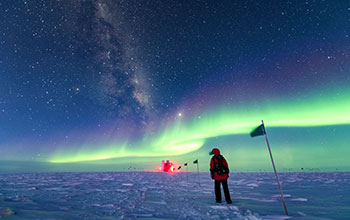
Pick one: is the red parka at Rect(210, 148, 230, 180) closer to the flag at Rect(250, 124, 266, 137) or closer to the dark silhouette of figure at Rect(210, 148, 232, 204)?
the dark silhouette of figure at Rect(210, 148, 232, 204)

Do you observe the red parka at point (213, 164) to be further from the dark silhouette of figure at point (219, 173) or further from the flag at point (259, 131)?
the flag at point (259, 131)

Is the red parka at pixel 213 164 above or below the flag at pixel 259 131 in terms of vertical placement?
below

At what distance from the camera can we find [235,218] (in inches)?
207

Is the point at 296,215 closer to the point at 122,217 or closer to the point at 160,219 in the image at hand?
the point at 160,219

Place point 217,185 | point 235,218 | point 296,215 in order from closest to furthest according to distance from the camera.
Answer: point 235,218, point 296,215, point 217,185

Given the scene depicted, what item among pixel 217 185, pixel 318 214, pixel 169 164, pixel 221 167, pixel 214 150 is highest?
pixel 169 164

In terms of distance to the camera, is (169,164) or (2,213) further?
(169,164)

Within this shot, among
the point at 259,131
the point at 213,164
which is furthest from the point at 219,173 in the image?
the point at 259,131

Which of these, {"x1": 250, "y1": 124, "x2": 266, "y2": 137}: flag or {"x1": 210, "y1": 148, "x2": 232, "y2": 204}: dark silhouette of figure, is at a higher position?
{"x1": 250, "y1": 124, "x2": 266, "y2": 137}: flag

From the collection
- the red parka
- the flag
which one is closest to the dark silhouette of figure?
the red parka

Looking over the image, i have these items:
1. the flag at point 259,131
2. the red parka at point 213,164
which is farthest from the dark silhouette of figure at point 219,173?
the flag at point 259,131

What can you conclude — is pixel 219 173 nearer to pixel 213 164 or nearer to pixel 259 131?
pixel 213 164

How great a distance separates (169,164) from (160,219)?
299 feet

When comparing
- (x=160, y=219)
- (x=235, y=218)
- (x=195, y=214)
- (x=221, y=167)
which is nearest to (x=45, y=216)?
(x=160, y=219)
